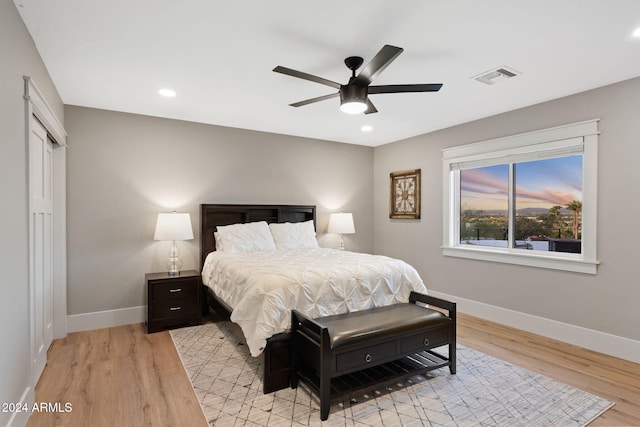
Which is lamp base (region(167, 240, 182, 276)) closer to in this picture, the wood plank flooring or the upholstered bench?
the wood plank flooring

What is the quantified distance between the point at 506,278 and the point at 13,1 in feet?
16.0

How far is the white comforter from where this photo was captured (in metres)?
2.52

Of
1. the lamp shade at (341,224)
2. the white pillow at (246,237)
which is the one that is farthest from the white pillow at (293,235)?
the lamp shade at (341,224)

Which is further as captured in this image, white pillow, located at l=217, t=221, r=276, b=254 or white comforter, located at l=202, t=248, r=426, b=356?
white pillow, located at l=217, t=221, r=276, b=254

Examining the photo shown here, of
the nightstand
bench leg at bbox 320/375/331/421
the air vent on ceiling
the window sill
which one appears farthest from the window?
the nightstand

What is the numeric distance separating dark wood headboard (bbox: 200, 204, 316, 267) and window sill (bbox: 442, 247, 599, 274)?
2162mm

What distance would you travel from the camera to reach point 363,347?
233 cm

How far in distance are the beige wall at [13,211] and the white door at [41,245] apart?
400mm

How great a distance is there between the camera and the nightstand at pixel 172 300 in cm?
372

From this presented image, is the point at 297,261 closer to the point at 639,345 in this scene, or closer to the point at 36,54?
the point at 36,54

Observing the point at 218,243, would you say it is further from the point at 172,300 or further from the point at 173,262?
the point at 172,300

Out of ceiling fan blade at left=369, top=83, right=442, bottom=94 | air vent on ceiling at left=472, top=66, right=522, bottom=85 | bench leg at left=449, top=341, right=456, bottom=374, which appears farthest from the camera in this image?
air vent on ceiling at left=472, top=66, right=522, bottom=85

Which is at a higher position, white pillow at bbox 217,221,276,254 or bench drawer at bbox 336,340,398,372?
white pillow at bbox 217,221,276,254

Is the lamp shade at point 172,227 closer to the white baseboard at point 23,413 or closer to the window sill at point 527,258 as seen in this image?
the white baseboard at point 23,413
